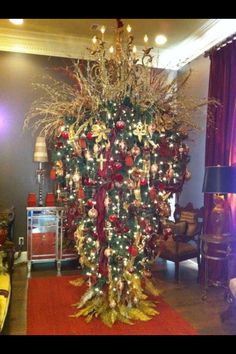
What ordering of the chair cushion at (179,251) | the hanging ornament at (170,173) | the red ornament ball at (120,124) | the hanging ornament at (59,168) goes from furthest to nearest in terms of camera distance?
the chair cushion at (179,251), the hanging ornament at (59,168), the hanging ornament at (170,173), the red ornament ball at (120,124)

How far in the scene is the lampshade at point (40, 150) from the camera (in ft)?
14.6

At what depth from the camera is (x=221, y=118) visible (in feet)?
12.6

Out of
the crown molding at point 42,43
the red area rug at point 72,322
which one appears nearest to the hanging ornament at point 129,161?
the red area rug at point 72,322

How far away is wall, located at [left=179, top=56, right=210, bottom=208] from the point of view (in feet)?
14.6

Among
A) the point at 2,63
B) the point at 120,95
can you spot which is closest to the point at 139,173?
the point at 120,95

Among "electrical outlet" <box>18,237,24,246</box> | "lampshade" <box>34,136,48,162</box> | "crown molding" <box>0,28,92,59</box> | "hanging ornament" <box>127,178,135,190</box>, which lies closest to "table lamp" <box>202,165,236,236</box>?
"hanging ornament" <box>127,178,135,190</box>

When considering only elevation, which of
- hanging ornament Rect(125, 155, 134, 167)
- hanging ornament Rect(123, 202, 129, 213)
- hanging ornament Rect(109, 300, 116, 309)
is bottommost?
hanging ornament Rect(109, 300, 116, 309)

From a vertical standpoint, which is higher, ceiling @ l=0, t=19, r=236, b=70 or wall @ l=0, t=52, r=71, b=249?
ceiling @ l=0, t=19, r=236, b=70

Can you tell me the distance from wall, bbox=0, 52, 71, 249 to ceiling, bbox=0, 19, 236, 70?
Result: 186 mm

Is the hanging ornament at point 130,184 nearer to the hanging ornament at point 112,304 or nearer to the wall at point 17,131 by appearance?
the hanging ornament at point 112,304

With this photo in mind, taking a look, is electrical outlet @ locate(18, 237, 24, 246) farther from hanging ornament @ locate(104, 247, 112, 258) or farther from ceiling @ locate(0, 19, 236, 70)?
ceiling @ locate(0, 19, 236, 70)

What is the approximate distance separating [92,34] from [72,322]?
377cm

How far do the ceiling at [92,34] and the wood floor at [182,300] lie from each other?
8.99 ft
